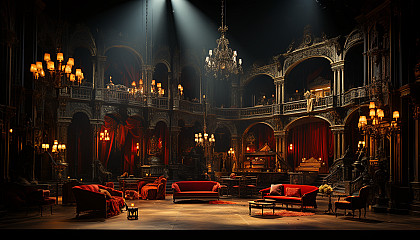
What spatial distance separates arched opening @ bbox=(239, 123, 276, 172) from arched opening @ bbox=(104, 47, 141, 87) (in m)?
8.02

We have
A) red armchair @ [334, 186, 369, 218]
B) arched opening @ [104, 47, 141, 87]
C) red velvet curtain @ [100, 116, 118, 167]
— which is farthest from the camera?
arched opening @ [104, 47, 141, 87]

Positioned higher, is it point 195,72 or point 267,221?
point 195,72

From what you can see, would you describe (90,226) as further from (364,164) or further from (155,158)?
(155,158)

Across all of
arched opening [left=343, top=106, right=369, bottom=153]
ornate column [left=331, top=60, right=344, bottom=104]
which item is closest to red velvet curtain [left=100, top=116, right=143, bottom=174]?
ornate column [left=331, top=60, right=344, bottom=104]

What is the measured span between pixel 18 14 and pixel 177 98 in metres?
10.9

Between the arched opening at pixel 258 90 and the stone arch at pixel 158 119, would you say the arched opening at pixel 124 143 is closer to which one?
the stone arch at pixel 158 119

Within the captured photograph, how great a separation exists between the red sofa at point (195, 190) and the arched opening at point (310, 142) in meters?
9.47

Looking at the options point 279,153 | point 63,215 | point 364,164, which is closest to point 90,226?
point 63,215

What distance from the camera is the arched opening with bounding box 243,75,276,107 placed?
26.8 metres

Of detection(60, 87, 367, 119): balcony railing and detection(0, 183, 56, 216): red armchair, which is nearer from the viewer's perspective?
detection(0, 183, 56, 216): red armchair

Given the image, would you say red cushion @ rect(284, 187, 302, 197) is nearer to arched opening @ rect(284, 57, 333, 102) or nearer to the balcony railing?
the balcony railing

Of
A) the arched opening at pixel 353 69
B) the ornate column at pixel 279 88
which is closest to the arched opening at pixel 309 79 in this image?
the ornate column at pixel 279 88

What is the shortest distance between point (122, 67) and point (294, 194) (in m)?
14.0

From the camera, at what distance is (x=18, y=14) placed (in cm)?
1312
